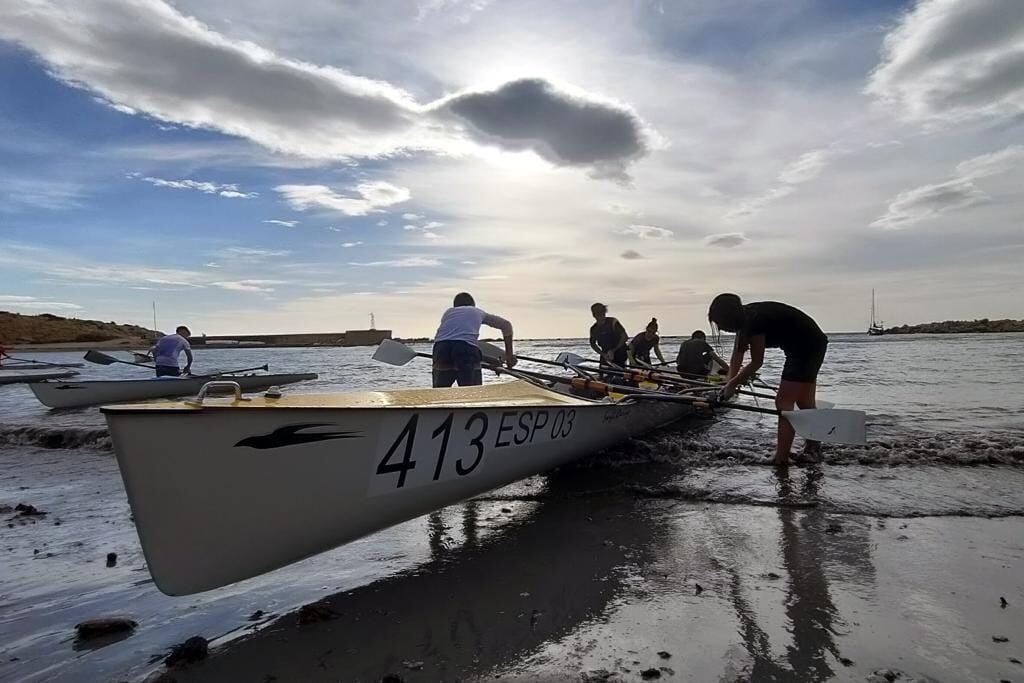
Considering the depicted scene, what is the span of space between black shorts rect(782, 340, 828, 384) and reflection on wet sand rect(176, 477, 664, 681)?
8.70ft

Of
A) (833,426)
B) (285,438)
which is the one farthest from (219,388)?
(833,426)

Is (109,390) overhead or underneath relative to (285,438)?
underneath

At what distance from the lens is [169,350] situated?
13.6 metres

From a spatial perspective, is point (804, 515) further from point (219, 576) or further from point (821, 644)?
point (219, 576)

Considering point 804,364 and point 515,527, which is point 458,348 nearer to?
point 515,527

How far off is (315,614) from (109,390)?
1361 cm

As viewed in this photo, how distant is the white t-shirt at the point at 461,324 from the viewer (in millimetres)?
6758

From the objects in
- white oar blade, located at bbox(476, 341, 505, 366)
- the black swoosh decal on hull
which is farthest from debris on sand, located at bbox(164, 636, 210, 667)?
white oar blade, located at bbox(476, 341, 505, 366)

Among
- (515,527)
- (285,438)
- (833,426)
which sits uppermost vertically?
(285,438)

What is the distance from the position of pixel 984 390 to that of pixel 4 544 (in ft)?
55.9

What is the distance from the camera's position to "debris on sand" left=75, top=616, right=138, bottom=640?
282cm

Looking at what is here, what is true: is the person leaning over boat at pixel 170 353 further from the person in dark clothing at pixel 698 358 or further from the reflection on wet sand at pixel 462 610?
the reflection on wet sand at pixel 462 610

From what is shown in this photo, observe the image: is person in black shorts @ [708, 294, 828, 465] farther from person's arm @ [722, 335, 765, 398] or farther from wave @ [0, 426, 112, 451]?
wave @ [0, 426, 112, 451]

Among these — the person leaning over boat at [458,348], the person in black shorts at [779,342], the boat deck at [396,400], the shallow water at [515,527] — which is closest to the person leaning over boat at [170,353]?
the shallow water at [515,527]
